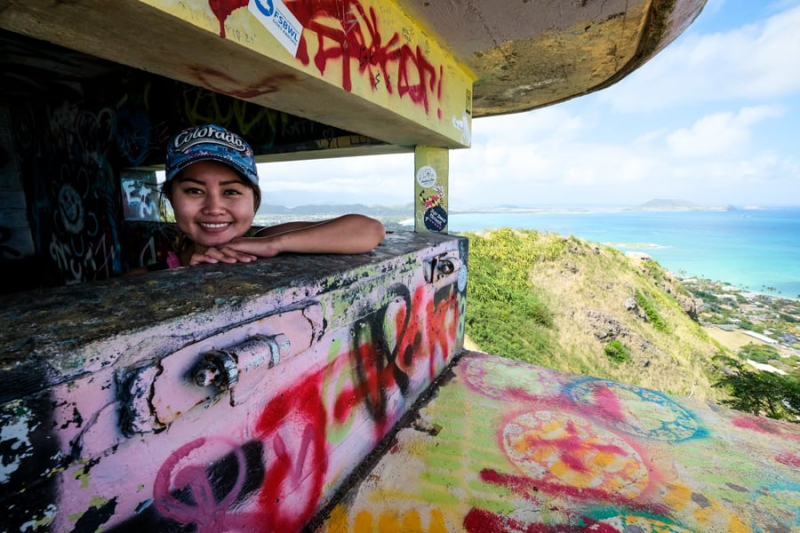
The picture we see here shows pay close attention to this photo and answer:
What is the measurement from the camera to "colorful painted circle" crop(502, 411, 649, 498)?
7.00 ft

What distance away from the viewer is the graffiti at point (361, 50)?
2.04m

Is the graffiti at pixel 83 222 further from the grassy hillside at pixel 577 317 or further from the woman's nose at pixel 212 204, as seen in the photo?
the grassy hillside at pixel 577 317

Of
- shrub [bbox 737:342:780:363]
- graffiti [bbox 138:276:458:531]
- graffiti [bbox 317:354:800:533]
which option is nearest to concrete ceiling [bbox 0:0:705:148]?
graffiti [bbox 138:276:458:531]

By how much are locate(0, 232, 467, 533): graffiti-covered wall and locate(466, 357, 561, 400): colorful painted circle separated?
1.34 meters

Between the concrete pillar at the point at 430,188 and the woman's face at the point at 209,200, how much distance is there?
2757mm

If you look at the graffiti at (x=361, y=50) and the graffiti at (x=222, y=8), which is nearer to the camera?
the graffiti at (x=222, y=8)

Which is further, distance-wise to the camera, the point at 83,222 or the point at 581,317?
the point at 581,317

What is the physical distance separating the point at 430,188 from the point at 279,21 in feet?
9.69

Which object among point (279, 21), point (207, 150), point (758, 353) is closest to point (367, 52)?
point (279, 21)

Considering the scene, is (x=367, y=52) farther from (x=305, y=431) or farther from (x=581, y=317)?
(x=581, y=317)

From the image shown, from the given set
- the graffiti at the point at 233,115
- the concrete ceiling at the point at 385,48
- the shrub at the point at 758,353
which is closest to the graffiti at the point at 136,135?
the graffiti at the point at 233,115

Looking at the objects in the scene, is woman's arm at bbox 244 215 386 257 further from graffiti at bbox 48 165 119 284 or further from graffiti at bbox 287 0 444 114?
graffiti at bbox 48 165 119 284

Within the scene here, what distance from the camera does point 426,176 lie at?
14.8ft

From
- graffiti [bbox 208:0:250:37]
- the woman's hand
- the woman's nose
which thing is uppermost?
graffiti [bbox 208:0:250:37]
